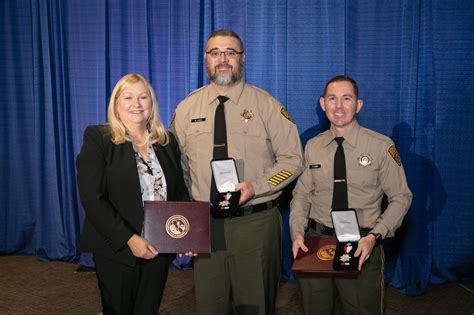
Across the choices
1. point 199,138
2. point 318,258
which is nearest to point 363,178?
point 318,258

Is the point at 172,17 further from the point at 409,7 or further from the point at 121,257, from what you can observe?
the point at 121,257

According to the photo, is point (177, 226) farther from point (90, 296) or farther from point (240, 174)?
point (90, 296)

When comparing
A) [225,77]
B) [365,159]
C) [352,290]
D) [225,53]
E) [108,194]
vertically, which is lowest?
[352,290]

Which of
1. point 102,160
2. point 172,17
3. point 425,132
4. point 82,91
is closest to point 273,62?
point 172,17

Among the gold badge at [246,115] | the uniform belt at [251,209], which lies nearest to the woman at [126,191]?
the uniform belt at [251,209]

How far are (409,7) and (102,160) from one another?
266 cm

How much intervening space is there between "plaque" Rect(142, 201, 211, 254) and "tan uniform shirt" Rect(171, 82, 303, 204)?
1.13 ft

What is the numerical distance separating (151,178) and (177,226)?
27 centimetres

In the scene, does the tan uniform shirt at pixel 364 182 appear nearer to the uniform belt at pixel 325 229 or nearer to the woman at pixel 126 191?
the uniform belt at pixel 325 229

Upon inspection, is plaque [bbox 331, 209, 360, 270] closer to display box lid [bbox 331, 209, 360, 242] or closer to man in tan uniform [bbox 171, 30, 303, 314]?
display box lid [bbox 331, 209, 360, 242]

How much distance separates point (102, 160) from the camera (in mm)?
2307

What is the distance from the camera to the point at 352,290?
246 centimetres

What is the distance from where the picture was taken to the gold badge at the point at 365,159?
2.56 m

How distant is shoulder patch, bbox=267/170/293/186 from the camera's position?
262 centimetres
